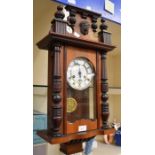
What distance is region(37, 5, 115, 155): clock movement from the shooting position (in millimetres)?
499

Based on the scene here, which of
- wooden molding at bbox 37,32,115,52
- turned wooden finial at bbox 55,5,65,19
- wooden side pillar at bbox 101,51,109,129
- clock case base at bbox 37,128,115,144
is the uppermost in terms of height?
turned wooden finial at bbox 55,5,65,19

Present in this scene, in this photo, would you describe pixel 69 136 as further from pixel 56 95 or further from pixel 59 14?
pixel 59 14

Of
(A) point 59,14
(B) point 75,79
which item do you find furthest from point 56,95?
(A) point 59,14

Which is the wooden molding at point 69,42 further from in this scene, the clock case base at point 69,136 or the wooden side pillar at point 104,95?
the clock case base at point 69,136

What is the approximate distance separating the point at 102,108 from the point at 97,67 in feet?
0.41

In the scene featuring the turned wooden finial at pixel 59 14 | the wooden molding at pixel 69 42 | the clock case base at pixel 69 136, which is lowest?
the clock case base at pixel 69 136

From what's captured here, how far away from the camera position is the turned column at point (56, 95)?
0.49 metres

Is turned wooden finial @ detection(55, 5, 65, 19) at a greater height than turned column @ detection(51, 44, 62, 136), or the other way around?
turned wooden finial @ detection(55, 5, 65, 19)

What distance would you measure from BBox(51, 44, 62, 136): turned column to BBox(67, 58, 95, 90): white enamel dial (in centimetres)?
4

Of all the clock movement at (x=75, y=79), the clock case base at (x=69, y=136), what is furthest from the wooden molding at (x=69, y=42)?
the clock case base at (x=69, y=136)

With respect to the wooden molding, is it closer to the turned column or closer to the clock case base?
the turned column

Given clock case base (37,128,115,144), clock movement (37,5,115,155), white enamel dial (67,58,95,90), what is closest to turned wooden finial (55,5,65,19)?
clock movement (37,5,115,155)

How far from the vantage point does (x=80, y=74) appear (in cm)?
55

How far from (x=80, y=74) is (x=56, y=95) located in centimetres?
10
